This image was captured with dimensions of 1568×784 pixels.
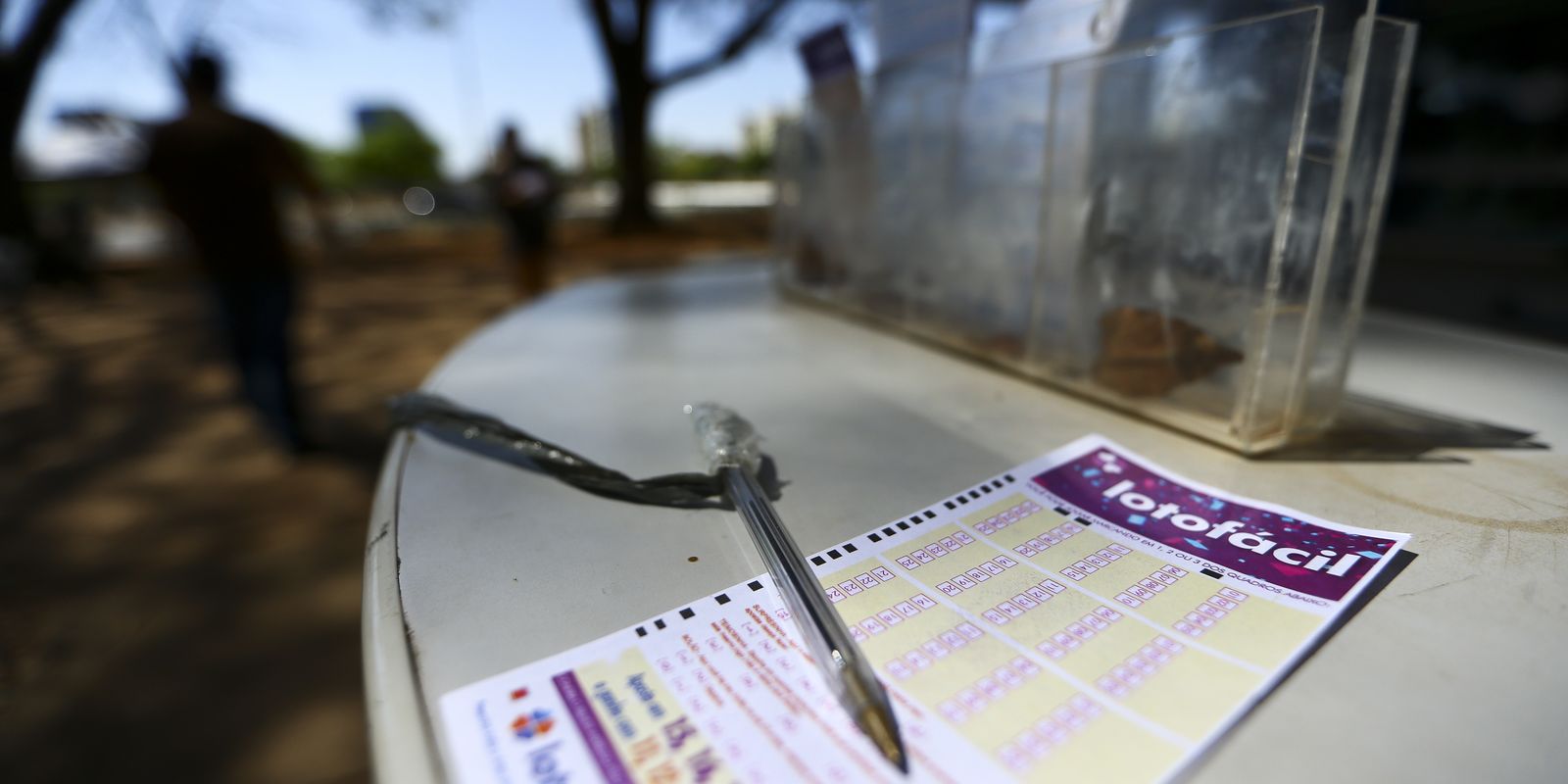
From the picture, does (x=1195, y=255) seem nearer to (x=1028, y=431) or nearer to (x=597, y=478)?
(x=1028, y=431)

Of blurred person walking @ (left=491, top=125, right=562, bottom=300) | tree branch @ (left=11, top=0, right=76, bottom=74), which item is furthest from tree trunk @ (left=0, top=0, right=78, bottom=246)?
blurred person walking @ (left=491, top=125, right=562, bottom=300)

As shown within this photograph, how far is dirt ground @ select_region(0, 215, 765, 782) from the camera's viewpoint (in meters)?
0.96

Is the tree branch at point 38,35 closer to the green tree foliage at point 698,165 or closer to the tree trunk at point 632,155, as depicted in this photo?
the tree trunk at point 632,155

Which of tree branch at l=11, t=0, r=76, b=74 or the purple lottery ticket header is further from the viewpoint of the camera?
tree branch at l=11, t=0, r=76, b=74

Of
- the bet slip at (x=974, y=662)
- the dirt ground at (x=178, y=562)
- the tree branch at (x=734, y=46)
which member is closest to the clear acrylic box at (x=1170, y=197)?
the bet slip at (x=974, y=662)

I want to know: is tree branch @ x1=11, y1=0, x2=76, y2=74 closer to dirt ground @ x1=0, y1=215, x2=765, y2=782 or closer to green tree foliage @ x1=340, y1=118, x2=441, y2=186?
dirt ground @ x1=0, y1=215, x2=765, y2=782

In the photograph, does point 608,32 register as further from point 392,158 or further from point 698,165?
point 392,158

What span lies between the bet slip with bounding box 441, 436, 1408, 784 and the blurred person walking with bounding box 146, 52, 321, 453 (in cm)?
183

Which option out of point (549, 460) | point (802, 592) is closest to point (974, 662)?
point (802, 592)

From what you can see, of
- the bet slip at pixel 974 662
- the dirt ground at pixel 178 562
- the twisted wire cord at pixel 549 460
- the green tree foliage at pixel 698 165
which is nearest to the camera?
the bet slip at pixel 974 662

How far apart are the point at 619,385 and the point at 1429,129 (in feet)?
12.4

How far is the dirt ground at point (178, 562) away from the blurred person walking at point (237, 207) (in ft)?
1.13

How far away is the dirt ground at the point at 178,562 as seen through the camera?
3.16 ft

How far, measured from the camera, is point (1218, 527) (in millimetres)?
454
